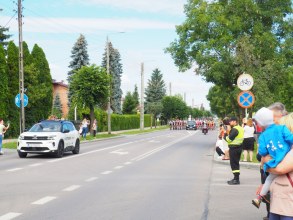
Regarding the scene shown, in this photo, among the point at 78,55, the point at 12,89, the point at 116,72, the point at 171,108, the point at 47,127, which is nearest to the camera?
the point at 47,127

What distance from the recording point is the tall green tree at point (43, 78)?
44.0m

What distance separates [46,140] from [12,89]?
20.9 metres

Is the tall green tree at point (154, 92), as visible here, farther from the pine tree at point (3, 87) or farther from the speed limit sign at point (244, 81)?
the speed limit sign at point (244, 81)

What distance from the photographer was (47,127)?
20.3 meters

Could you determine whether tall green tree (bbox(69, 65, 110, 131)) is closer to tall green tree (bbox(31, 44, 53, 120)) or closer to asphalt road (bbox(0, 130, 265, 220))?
tall green tree (bbox(31, 44, 53, 120))

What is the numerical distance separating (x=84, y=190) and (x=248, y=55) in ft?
55.6

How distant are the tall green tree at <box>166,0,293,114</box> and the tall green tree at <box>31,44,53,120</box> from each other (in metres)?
17.7

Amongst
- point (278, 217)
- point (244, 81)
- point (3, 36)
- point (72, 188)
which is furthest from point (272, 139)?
point (3, 36)

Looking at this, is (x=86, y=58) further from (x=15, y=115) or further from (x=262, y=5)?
(x=262, y=5)

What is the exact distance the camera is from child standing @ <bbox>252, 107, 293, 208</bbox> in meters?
4.25

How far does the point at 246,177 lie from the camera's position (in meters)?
13.4

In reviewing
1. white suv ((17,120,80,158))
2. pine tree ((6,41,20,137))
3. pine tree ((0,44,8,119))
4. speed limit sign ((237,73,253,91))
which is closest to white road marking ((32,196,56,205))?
speed limit sign ((237,73,253,91))

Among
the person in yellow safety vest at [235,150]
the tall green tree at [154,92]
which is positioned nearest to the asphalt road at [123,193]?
the person in yellow safety vest at [235,150]

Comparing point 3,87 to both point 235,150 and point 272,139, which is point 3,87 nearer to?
point 235,150
